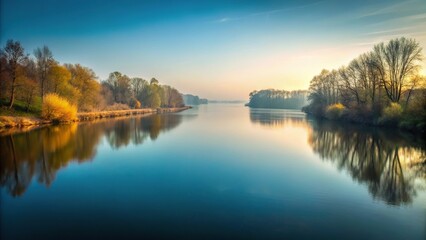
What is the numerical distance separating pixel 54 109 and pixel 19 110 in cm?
507

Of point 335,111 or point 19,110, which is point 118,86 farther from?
point 335,111

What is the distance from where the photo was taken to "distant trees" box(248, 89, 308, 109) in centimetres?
11956

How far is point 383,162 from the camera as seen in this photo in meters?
14.2

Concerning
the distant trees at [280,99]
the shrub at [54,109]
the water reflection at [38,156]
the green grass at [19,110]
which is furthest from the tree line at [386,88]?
the distant trees at [280,99]

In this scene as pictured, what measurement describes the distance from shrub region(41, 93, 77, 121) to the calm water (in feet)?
52.0

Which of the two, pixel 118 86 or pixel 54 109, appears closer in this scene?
pixel 54 109

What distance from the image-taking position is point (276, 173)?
11.8 meters

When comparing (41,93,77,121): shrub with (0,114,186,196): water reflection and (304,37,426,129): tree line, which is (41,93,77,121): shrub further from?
(304,37,426,129): tree line

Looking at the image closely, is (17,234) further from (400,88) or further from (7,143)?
(400,88)

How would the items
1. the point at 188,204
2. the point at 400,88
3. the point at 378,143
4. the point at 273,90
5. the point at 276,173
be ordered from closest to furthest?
the point at 188,204, the point at 276,173, the point at 378,143, the point at 400,88, the point at 273,90

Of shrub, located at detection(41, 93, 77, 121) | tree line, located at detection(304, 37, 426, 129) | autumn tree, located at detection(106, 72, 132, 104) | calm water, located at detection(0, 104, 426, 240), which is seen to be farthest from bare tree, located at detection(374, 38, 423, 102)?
autumn tree, located at detection(106, 72, 132, 104)

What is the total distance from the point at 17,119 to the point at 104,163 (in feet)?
71.3

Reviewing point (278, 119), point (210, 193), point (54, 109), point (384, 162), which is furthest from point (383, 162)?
point (278, 119)

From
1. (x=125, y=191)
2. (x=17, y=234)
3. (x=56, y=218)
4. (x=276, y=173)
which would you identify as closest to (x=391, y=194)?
(x=276, y=173)
